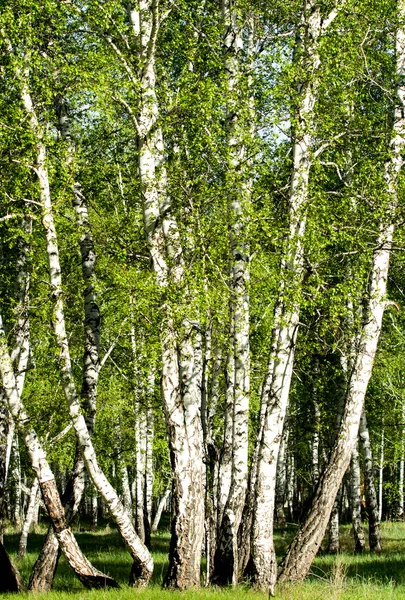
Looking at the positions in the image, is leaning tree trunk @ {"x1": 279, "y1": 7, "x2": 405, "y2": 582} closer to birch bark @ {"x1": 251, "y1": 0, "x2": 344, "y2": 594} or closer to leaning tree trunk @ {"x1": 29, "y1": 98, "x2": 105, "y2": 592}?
birch bark @ {"x1": 251, "y1": 0, "x2": 344, "y2": 594}

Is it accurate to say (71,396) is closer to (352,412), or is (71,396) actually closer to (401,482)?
(352,412)

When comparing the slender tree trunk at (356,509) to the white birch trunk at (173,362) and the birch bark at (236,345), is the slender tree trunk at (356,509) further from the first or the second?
the white birch trunk at (173,362)

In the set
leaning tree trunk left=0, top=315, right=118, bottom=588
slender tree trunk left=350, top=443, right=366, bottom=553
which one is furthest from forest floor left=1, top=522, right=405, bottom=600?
slender tree trunk left=350, top=443, right=366, bottom=553

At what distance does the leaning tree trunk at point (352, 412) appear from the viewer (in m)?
9.50

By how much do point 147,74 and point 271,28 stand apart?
470cm

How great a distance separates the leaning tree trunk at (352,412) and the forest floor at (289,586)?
35 cm

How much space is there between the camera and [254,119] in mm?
10516

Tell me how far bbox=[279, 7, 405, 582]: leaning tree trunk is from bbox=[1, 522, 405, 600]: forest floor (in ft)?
1.13

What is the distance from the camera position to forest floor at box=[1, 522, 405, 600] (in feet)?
25.3

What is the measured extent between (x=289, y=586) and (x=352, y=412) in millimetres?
2361

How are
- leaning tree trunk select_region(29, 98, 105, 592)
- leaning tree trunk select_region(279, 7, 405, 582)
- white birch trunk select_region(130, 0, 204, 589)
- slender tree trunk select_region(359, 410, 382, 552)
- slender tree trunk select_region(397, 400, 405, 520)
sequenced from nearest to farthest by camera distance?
white birch trunk select_region(130, 0, 204, 589)
leaning tree trunk select_region(279, 7, 405, 582)
leaning tree trunk select_region(29, 98, 105, 592)
slender tree trunk select_region(359, 410, 382, 552)
slender tree trunk select_region(397, 400, 405, 520)

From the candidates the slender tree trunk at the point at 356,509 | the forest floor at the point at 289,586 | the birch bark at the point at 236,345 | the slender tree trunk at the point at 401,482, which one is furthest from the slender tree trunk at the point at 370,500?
the birch bark at the point at 236,345

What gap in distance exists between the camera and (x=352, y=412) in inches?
381

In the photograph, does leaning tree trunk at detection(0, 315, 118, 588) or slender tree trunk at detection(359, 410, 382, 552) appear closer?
leaning tree trunk at detection(0, 315, 118, 588)
